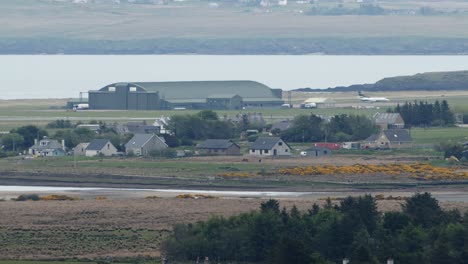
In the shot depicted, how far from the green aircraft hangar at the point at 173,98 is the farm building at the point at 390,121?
52.8 ft

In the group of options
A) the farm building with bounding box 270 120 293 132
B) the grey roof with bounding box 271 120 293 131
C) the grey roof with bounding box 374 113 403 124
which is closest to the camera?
the farm building with bounding box 270 120 293 132

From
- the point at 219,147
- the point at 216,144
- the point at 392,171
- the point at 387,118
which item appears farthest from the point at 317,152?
the point at 387,118

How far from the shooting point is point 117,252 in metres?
30.5

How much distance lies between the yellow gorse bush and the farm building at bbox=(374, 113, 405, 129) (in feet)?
48.9

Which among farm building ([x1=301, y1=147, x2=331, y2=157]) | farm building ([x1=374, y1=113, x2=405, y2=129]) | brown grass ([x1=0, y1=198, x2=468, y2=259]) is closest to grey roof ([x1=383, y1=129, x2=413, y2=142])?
farm building ([x1=301, y1=147, x2=331, y2=157])

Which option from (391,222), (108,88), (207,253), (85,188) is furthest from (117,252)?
(108,88)

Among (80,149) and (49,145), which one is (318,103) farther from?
(49,145)

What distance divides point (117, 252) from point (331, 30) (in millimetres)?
138073

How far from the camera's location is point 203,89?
81688 mm

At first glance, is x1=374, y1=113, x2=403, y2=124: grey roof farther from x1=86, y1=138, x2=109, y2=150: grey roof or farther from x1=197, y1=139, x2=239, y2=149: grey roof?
x1=86, y1=138, x2=109, y2=150: grey roof

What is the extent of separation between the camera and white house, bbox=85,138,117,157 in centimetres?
5297

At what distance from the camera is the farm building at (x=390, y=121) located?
A: 62562 mm

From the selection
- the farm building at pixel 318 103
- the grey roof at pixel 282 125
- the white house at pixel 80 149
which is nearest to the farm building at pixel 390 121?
the grey roof at pixel 282 125

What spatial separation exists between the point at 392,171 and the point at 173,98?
34.5 m
